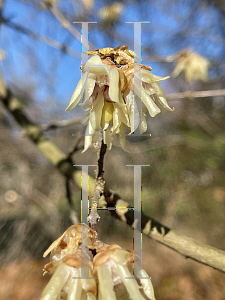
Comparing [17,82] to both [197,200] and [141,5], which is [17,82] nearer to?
[141,5]

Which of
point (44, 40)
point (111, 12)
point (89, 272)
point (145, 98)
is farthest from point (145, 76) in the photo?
point (111, 12)

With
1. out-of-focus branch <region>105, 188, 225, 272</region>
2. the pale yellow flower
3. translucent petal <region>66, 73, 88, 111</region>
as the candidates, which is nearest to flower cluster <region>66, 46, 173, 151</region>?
translucent petal <region>66, 73, 88, 111</region>

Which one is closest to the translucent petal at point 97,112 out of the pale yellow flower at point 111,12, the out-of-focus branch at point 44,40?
the out-of-focus branch at point 44,40

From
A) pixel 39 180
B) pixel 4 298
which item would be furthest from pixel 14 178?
pixel 4 298

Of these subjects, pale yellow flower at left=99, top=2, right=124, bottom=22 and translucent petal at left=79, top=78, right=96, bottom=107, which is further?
pale yellow flower at left=99, top=2, right=124, bottom=22

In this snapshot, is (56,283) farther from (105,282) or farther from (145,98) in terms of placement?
(145,98)

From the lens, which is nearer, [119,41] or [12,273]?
[119,41]

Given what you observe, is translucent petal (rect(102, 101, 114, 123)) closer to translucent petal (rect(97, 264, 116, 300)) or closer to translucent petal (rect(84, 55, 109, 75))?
translucent petal (rect(84, 55, 109, 75))
